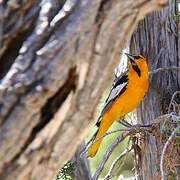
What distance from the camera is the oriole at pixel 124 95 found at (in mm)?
4367

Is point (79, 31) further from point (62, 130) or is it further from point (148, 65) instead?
point (148, 65)

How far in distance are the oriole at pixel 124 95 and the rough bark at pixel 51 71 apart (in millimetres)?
2884

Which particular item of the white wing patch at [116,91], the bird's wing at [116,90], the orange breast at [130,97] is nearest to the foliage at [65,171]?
the orange breast at [130,97]

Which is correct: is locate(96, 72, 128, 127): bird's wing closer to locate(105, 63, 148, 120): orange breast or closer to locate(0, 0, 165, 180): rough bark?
locate(105, 63, 148, 120): orange breast

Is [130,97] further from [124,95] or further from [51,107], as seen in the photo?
[51,107]

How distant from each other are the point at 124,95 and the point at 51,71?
348 centimetres

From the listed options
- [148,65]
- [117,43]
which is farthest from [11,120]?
[148,65]

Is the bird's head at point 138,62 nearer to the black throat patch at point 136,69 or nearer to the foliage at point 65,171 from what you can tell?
the black throat patch at point 136,69

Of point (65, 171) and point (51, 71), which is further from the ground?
point (65, 171)

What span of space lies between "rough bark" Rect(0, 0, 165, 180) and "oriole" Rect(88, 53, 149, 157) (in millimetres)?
2884

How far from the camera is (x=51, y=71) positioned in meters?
1.27

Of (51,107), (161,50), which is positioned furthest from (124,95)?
(51,107)

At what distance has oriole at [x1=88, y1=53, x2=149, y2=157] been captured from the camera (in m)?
4.37

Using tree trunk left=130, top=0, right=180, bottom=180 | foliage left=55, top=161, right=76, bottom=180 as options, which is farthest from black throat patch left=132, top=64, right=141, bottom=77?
foliage left=55, top=161, right=76, bottom=180
